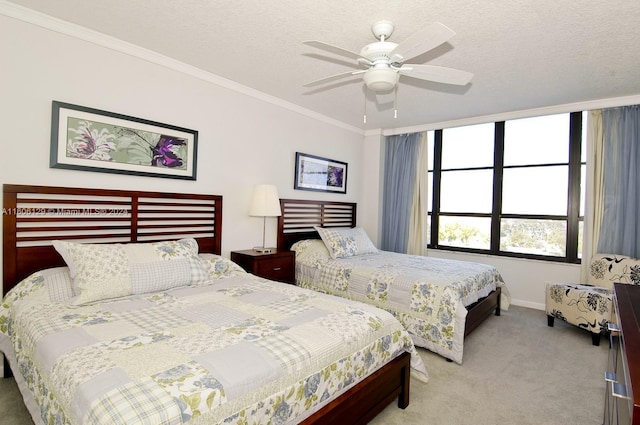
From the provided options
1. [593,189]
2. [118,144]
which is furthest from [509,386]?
[118,144]

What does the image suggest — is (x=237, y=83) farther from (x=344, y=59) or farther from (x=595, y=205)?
(x=595, y=205)

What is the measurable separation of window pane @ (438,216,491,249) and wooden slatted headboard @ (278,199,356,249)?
1.46 m

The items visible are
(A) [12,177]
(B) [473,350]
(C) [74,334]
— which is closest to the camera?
(C) [74,334]

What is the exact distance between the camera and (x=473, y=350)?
9.75 ft

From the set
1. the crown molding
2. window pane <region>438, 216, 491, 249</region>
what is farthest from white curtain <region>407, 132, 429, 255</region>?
the crown molding

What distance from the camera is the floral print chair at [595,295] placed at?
10.2ft

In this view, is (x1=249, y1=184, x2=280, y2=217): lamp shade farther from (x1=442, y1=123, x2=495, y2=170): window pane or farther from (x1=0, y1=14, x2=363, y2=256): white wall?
(x1=442, y1=123, x2=495, y2=170): window pane

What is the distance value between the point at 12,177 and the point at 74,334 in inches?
56.1

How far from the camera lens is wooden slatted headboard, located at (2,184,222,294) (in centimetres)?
221

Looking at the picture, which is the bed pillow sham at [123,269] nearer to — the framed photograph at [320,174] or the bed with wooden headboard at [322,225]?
the bed with wooden headboard at [322,225]

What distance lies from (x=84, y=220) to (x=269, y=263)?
1598 mm

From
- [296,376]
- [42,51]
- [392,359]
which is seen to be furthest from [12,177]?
[392,359]

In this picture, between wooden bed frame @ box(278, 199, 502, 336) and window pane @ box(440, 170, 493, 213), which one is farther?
window pane @ box(440, 170, 493, 213)

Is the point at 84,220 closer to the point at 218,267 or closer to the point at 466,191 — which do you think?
the point at 218,267
